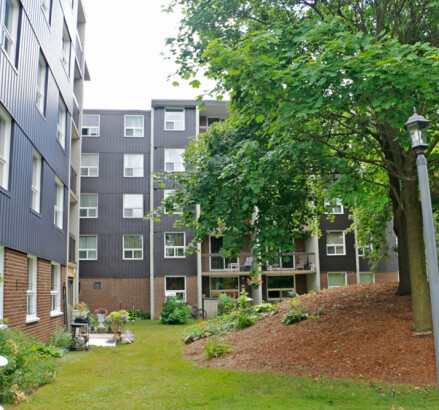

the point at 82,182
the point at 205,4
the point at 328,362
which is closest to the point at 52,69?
the point at 205,4

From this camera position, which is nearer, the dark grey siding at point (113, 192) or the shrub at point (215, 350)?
the shrub at point (215, 350)

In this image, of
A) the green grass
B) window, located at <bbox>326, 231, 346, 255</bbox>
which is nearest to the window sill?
the green grass

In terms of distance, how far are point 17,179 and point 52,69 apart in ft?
19.1

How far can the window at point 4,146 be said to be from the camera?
1021cm

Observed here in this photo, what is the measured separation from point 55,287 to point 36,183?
4711 mm

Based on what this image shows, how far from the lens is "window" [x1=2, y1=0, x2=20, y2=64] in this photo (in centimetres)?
1073

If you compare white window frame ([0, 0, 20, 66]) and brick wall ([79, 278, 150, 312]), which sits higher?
white window frame ([0, 0, 20, 66])

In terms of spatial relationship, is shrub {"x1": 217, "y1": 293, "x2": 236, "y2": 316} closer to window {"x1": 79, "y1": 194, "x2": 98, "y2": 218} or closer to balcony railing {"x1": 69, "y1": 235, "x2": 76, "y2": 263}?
balcony railing {"x1": 69, "y1": 235, "x2": 76, "y2": 263}

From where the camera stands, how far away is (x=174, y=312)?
2427cm

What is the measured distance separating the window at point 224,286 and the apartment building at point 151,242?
0.06m

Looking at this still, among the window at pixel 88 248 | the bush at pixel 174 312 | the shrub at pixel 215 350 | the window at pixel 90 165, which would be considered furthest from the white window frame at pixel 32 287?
the window at pixel 90 165

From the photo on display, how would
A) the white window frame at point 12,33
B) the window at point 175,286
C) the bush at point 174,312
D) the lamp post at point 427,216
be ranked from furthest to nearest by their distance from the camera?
the window at point 175,286 < the bush at point 174,312 < the white window frame at point 12,33 < the lamp post at point 427,216

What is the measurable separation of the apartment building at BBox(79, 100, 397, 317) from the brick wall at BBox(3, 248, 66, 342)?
13094 millimetres

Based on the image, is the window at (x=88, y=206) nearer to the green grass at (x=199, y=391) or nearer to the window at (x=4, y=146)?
the green grass at (x=199, y=391)
